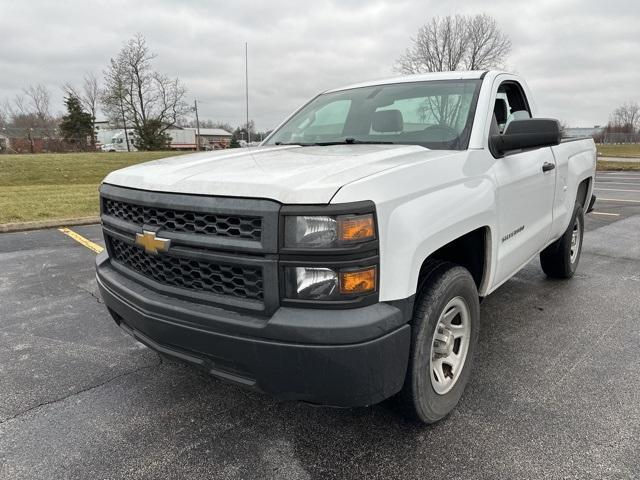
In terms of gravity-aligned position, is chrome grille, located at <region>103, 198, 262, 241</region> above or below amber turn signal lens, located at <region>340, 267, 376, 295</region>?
above

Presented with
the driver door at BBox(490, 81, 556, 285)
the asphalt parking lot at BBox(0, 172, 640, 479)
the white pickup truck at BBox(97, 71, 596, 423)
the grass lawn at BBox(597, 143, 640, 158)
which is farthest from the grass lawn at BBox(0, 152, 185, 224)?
the grass lawn at BBox(597, 143, 640, 158)

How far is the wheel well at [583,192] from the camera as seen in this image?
16.0 feet

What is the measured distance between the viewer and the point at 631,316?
12.8ft

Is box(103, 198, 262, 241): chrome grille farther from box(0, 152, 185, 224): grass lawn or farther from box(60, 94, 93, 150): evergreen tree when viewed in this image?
box(60, 94, 93, 150): evergreen tree

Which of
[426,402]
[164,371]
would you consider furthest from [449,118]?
[164,371]

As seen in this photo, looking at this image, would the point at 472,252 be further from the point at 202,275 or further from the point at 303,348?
the point at 202,275

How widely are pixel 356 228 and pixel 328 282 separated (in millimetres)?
242

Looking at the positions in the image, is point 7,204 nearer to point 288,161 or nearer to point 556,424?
point 288,161

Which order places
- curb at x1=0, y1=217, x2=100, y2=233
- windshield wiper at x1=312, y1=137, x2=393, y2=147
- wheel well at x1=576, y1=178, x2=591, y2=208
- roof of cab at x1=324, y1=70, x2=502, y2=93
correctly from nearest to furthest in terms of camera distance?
windshield wiper at x1=312, y1=137, x2=393, y2=147
roof of cab at x1=324, y1=70, x2=502, y2=93
wheel well at x1=576, y1=178, x2=591, y2=208
curb at x1=0, y1=217, x2=100, y2=233

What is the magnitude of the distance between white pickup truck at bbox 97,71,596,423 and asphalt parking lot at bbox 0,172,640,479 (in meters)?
0.29

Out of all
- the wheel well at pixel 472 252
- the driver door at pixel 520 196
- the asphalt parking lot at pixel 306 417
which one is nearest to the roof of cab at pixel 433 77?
the driver door at pixel 520 196

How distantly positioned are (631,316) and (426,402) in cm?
271

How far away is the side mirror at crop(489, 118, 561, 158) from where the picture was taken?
2.68 m

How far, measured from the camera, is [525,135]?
2664 mm
